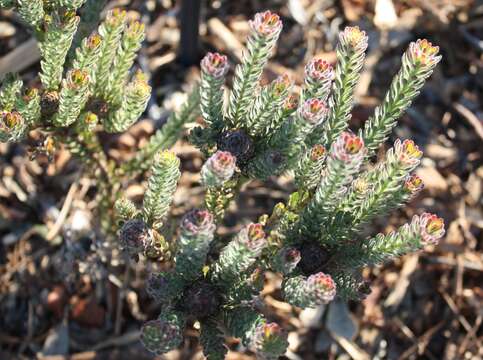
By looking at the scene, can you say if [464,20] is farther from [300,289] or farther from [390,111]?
[300,289]

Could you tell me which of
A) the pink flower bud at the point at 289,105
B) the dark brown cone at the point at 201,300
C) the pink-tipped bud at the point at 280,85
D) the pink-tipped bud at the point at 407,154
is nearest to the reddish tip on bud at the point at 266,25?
the pink-tipped bud at the point at 280,85

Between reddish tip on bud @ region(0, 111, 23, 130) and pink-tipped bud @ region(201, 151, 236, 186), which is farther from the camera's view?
reddish tip on bud @ region(0, 111, 23, 130)

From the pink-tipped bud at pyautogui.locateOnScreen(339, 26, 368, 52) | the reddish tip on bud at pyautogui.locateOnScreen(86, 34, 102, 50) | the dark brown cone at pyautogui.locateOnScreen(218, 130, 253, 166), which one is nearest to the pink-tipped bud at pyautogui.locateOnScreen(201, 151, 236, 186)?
the dark brown cone at pyautogui.locateOnScreen(218, 130, 253, 166)

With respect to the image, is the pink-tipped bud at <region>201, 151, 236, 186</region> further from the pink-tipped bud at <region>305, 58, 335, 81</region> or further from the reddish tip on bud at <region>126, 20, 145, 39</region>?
the reddish tip on bud at <region>126, 20, 145, 39</region>

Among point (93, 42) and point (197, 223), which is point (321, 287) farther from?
point (93, 42)

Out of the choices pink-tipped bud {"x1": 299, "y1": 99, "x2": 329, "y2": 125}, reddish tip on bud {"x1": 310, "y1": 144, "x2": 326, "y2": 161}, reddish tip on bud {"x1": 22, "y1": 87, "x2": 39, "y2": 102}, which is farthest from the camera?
reddish tip on bud {"x1": 22, "y1": 87, "x2": 39, "y2": 102}

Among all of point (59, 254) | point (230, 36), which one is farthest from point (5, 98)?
point (230, 36)
